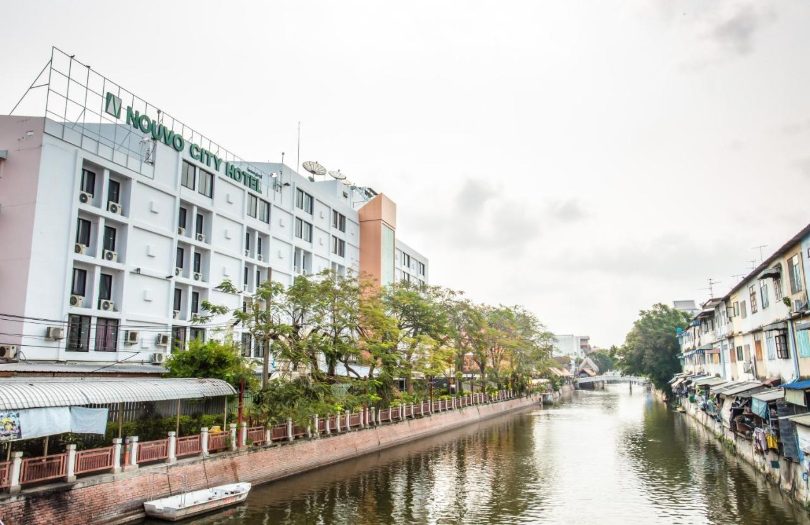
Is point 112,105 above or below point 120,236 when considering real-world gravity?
above

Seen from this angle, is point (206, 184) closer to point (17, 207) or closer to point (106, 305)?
point (106, 305)

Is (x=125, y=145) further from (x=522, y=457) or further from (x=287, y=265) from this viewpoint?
(x=522, y=457)

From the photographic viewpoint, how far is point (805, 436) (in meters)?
16.9

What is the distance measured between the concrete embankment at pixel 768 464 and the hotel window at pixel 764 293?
6487 mm

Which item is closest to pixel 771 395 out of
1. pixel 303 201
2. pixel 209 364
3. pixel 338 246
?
pixel 209 364

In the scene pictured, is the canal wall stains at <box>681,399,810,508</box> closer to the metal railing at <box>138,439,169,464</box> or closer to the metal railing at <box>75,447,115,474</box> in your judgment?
the metal railing at <box>138,439,169,464</box>

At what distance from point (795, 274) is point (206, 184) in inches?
1202

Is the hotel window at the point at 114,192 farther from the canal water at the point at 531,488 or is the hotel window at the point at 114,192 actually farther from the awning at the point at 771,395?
the awning at the point at 771,395

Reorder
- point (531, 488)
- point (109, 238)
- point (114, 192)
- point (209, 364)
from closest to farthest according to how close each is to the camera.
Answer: point (531, 488)
point (209, 364)
point (109, 238)
point (114, 192)

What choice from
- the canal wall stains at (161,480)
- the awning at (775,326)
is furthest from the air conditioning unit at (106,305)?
the awning at (775,326)

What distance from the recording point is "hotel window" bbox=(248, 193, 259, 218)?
3819 centimetres

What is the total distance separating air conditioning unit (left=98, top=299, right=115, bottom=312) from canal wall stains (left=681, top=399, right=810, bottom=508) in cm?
2894

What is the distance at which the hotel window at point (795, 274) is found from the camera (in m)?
22.0

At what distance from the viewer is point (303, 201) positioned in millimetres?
44375
